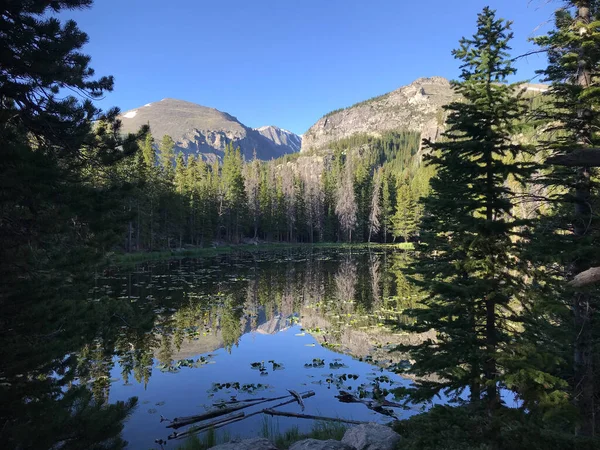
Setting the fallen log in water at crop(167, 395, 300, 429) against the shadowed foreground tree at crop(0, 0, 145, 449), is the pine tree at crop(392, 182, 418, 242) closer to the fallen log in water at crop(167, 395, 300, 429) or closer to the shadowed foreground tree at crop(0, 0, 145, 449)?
the fallen log in water at crop(167, 395, 300, 429)

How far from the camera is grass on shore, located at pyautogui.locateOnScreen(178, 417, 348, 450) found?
25.4 ft

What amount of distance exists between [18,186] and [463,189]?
7.50m

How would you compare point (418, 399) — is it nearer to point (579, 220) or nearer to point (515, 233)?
point (515, 233)

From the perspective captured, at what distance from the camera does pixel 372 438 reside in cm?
655

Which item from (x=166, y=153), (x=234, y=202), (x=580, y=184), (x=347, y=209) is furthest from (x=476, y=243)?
(x=347, y=209)

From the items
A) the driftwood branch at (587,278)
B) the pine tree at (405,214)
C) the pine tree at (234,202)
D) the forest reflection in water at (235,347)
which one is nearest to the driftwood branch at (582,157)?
the driftwood branch at (587,278)

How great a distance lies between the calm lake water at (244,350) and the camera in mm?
9977

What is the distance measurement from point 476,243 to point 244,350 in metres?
11.1

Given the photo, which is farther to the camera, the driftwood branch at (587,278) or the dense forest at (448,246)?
the dense forest at (448,246)

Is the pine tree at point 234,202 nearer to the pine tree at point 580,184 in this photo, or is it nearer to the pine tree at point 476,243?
the pine tree at point 476,243

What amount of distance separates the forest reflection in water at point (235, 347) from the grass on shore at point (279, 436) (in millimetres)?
392

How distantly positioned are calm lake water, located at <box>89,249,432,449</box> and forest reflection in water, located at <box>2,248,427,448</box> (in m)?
0.05

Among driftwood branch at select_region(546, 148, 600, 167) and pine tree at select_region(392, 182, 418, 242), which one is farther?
pine tree at select_region(392, 182, 418, 242)

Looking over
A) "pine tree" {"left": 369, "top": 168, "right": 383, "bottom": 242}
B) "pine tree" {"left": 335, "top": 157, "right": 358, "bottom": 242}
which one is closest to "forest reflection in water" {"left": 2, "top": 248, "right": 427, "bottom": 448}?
"pine tree" {"left": 335, "top": 157, "right": 358, "bottom": 242}
